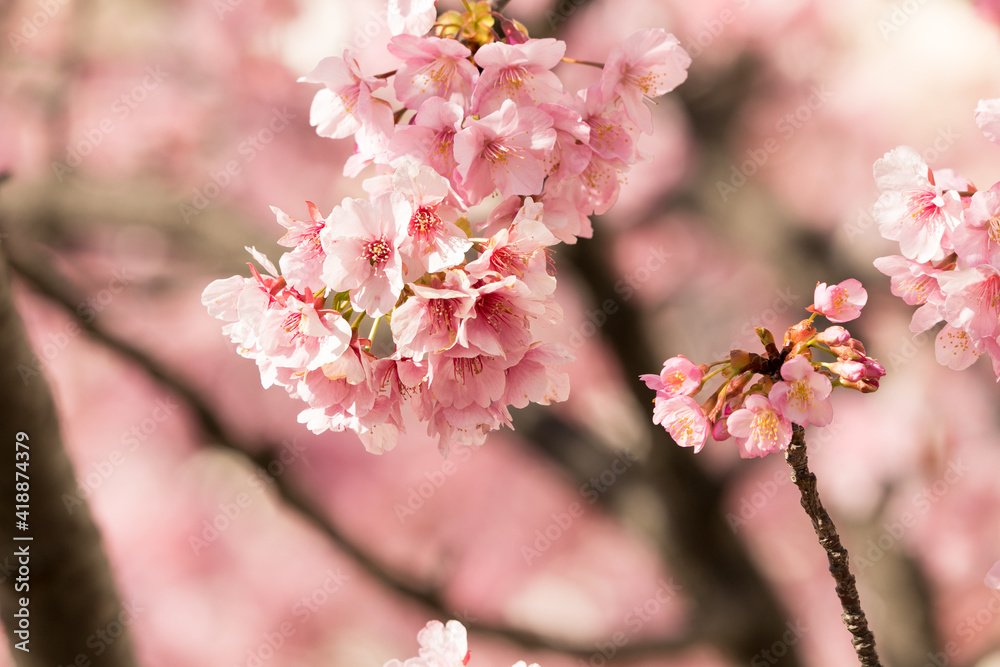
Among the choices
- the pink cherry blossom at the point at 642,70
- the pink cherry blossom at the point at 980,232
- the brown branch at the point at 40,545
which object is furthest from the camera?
the brown branch at the point at 40,545

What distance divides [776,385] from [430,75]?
1.20ft

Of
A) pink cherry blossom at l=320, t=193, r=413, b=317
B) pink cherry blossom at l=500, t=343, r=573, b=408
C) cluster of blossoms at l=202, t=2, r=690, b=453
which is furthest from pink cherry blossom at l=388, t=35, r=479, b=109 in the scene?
pink cherry blossom at l=500, t=343, r=573, b=408

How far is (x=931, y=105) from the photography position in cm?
→ 143

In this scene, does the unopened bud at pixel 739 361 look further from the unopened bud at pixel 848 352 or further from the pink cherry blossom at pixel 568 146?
the pink cherry blossom at pixel 568 146

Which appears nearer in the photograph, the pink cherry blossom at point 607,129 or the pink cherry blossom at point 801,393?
the pink cherry blossom at point 801,393

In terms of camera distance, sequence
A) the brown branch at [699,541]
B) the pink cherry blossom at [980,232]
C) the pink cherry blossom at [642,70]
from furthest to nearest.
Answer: the brown branch at [699,541]
the pink cherry blossom at [642,70]
the pink cherry blossom at [980,232]

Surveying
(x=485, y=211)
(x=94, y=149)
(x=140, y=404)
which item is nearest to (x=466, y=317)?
(x=485, y=211)

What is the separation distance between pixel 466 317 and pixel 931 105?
1368mm

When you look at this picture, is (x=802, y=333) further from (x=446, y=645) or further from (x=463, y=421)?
(x=446, y=645)

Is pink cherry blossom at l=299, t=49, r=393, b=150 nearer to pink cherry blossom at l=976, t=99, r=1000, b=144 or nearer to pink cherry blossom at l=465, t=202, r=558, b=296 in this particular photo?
pink cherry blossom at l=465, t=202, r=558, b=296

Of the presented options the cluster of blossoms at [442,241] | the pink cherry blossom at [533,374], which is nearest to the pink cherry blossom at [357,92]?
the cluster of blossoms at [442,241]

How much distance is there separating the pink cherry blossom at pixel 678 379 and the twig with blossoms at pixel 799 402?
18 mm

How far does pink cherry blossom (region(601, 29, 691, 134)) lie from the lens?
638mm

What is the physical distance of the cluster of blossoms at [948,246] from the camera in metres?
0.51
